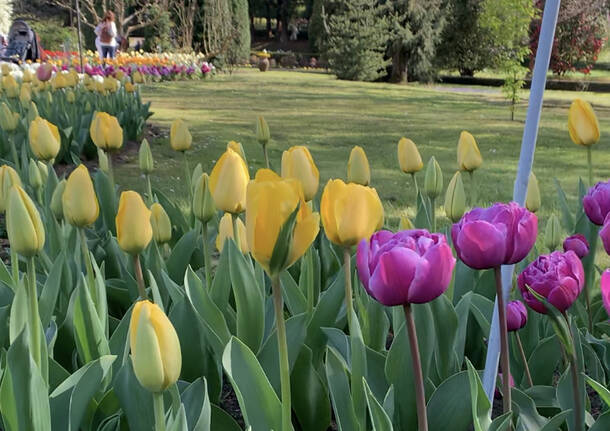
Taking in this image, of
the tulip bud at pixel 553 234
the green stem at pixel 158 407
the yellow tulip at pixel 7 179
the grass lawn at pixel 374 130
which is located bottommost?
the grass lawn at pixel 374 130

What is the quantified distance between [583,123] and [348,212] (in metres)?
1.08

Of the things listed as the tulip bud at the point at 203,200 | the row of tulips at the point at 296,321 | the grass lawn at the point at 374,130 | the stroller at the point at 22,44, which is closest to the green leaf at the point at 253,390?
the row of tulips at the point at 296,321

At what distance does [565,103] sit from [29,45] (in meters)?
9.89

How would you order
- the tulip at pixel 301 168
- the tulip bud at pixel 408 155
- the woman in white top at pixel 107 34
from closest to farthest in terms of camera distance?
1. the tulip at pixel 301 168
2. the tulip bud at pixel 408 155
3. the woman in white top at pixel 107 34

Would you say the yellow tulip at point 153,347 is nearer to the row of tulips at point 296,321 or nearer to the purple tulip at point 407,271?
the row of tulips at point 296,321

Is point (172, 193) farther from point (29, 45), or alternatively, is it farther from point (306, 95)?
point (29, 45)

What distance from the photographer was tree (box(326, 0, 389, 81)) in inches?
677

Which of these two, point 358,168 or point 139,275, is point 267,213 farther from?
point 358,168

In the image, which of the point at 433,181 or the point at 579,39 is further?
the point at 579,39

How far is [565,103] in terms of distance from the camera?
1240 centimetres

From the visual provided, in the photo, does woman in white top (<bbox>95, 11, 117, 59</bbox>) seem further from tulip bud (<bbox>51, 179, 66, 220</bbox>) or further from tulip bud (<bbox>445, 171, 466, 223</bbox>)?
tulip bud (<bbox>445, 171, 466, 223</bbox>)

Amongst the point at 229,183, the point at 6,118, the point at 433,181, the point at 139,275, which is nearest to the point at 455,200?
the point at 433,181

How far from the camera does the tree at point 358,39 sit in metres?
17.2

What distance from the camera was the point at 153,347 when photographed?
81 cm
